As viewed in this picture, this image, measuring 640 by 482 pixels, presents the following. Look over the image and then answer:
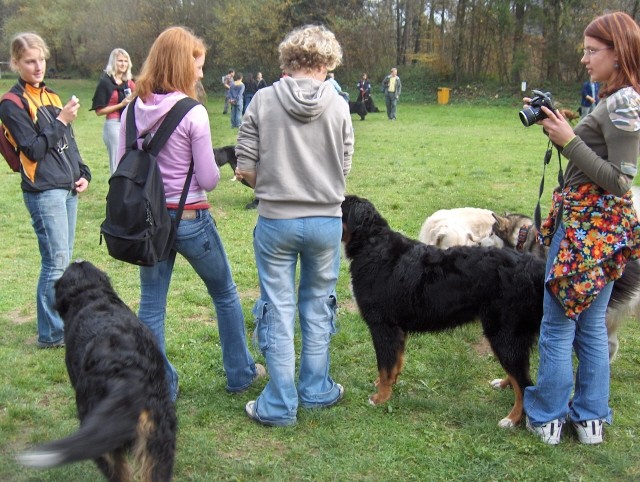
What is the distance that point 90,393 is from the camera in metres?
2.47

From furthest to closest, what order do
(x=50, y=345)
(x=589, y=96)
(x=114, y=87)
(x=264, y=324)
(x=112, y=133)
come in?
(x=589, y=96)
(x=112, y=133)
(x=114, y=87)
(x=50, y=345)
(x=264, y=324)

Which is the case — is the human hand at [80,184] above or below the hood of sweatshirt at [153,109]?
below

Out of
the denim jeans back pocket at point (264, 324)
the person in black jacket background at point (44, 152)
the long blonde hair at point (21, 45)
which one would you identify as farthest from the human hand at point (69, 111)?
the denim jeans back pocket at point (264, 324)

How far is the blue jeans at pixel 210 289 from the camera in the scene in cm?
331

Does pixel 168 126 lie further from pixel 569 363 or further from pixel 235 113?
pixel 235 113

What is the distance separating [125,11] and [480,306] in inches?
1537

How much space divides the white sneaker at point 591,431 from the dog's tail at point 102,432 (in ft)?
7.35

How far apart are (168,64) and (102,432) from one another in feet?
6.14

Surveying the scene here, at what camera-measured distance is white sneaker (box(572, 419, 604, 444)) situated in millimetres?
3193

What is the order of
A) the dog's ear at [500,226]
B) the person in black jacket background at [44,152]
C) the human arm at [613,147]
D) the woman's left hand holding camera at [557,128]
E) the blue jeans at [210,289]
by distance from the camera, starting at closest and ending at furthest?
1. the human arm at [613,147]
2. the woman's left hand holding camera at [557,128]
3. the blue jeans at [210,289]
4. the person in black jacket background at [44,152]
5. the dog's ear at [500,226]

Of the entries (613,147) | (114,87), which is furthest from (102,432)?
(114,87)

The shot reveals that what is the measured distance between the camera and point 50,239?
4.22 metres

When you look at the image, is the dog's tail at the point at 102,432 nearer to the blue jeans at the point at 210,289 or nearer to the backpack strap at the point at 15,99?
the blue jeans at the point at 210,289

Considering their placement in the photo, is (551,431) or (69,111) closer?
(551,431)
